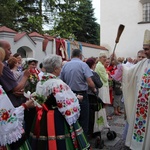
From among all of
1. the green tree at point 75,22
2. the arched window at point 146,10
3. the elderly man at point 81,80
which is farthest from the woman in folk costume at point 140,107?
the green tree at point 75,22

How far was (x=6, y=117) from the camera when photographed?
7.17 ft

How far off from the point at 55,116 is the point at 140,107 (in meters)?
1.47

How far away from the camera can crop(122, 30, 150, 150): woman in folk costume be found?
3779 millimetres

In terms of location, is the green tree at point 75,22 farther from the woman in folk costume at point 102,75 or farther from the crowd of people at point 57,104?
the crowd of people at point 57,104

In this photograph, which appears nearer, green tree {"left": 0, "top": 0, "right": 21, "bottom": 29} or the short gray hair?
the short gray hair

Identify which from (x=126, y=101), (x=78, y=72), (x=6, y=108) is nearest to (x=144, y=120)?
(x=126, y=101)

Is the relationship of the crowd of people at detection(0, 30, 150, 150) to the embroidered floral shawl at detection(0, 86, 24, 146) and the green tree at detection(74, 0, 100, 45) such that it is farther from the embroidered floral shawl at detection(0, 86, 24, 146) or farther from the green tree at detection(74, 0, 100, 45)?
the green tree at detection(74, 0, 100, 45)

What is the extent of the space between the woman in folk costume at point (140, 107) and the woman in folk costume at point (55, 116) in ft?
3.39

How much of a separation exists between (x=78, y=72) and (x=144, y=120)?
1282 millimetres

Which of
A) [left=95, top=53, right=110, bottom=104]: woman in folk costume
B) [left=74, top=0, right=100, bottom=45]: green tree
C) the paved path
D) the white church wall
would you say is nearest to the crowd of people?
the paved path

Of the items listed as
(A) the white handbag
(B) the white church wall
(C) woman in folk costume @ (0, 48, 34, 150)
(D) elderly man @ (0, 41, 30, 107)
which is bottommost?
(A) the white handbag

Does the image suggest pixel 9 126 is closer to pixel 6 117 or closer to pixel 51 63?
pixel 6 117

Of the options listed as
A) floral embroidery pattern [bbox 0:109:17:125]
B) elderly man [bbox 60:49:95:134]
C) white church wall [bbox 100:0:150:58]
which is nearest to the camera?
floral embroidery pattern [bbox 0:109:17:125]

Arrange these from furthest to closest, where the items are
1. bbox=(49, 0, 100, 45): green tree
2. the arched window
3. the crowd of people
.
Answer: bbox=(49, 0, 100, 45): green tree
the arched window
the crowd of people
